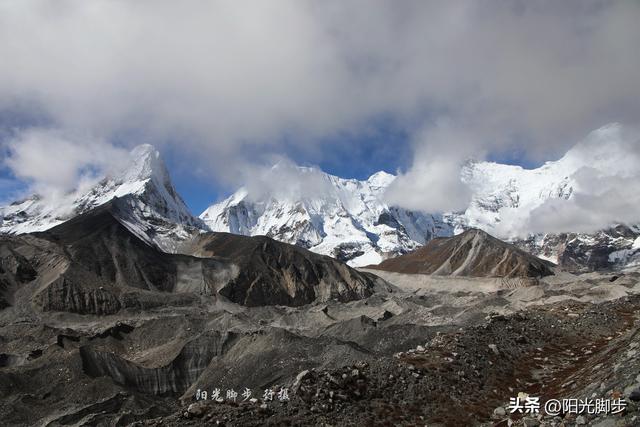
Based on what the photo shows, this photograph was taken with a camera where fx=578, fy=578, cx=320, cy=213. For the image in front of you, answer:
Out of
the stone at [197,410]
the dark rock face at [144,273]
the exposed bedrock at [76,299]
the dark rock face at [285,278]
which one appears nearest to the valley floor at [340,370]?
the stone at [197,410]

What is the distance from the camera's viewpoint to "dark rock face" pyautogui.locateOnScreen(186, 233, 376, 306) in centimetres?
14925

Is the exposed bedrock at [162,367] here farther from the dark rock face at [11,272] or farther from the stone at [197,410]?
the dark rock face at [11,272]

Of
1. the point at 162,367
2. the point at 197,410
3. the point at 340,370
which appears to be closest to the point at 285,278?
the point at 162,367

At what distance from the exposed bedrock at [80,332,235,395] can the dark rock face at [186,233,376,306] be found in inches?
3222

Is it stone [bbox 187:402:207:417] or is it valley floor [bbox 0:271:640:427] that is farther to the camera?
valley floor [bbox 0:271:640:427]

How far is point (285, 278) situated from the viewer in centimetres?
16375

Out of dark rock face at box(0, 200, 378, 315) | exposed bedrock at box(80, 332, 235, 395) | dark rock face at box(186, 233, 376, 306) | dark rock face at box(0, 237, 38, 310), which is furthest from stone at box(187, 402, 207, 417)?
dark rock face at box(186, 233, 376, 306)

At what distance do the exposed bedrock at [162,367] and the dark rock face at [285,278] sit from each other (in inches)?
3222

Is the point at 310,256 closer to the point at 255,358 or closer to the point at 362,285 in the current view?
the point at 362,285

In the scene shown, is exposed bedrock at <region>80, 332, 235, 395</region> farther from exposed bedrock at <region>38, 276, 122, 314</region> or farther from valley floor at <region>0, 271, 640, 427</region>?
exposed bedrock at <region>38, 276, 122, 314</region>

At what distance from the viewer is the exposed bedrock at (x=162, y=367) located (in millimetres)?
51625

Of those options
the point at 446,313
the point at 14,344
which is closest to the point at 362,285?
the point at 446,313

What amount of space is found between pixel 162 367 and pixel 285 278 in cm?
10910

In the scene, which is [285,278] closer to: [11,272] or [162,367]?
[11,272]
